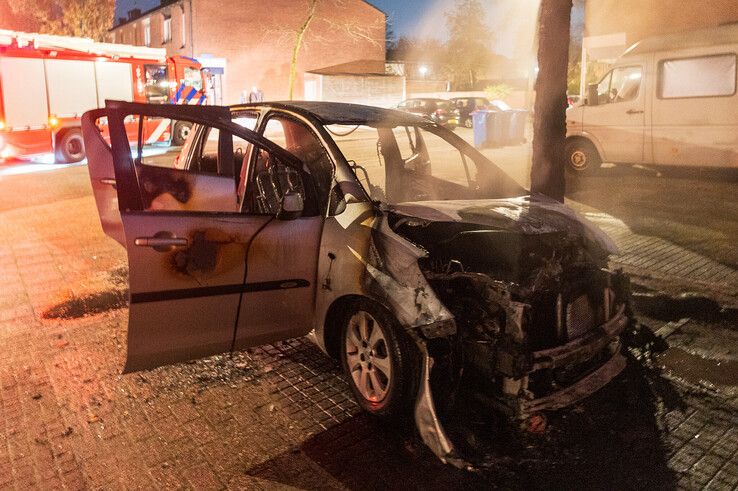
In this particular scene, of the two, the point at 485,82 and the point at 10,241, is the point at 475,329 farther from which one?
the point at 485,82

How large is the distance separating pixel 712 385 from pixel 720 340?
878 millimetres

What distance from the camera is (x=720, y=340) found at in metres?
4.79

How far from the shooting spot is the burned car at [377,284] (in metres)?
3.19

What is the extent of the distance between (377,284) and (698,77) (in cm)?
1073

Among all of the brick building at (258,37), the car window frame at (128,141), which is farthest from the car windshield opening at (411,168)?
the brick building at (258,37)

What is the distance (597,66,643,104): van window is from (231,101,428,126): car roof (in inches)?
350

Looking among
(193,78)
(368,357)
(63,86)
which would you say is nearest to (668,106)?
(368,357)

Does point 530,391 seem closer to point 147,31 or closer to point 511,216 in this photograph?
point 511,216

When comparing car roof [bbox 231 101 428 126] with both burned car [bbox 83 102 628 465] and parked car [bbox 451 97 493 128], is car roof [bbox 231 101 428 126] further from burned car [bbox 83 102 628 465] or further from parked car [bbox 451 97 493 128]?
parked car [bbox 451 97 493 128]

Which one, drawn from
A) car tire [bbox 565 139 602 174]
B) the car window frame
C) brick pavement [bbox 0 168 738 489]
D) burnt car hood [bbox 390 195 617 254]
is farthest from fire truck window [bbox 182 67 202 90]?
Result: burnt car hood [bbox 390 195 617 254]

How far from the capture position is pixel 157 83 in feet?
65.9

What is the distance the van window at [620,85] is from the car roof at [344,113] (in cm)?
890

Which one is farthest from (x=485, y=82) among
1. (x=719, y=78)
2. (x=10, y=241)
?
(x=10, y=241)

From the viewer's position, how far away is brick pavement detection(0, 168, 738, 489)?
3096 mm
